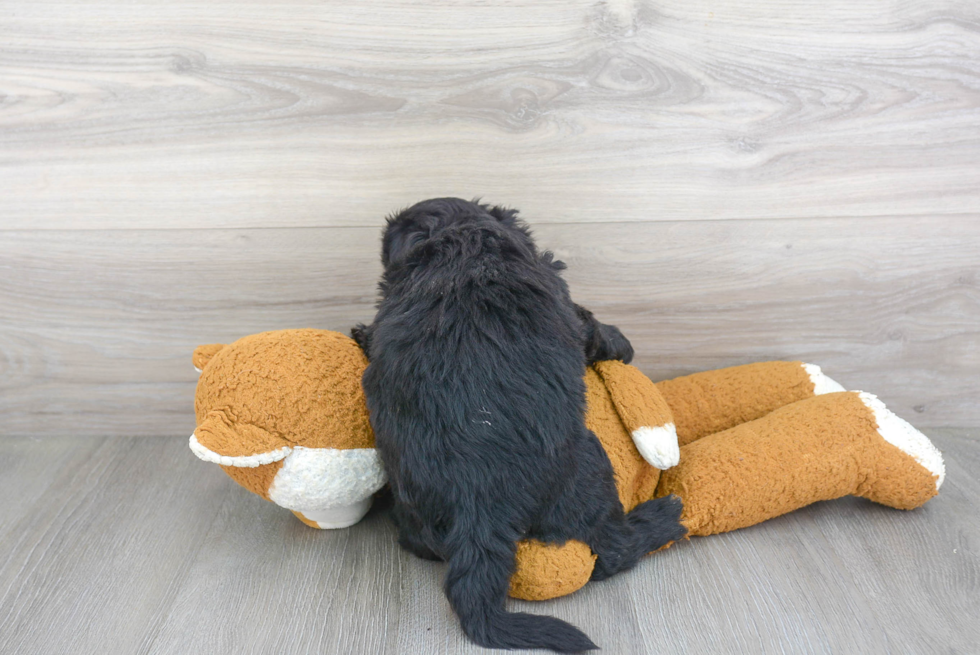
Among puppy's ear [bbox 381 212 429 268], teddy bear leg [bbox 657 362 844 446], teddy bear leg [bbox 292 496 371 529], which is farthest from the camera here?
teddy bear leg [bbox 657 362 844 446]

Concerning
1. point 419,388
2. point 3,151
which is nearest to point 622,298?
point 419,388

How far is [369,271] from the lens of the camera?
1.14 meters

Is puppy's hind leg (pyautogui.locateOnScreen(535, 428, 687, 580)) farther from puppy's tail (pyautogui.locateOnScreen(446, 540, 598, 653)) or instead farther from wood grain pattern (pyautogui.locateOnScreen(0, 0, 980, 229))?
wood grain pattern (pyautogui.locateOnScreen(0, 0, 980, 229))

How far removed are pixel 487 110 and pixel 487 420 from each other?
0.53 m

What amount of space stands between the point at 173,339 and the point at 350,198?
403mm

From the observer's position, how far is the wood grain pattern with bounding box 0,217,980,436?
1.12m

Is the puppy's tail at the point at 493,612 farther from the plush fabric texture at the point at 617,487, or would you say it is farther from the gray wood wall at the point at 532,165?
the gray wood wall at the point at 532,165

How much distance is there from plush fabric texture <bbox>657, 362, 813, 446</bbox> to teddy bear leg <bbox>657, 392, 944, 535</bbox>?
0.28 feet

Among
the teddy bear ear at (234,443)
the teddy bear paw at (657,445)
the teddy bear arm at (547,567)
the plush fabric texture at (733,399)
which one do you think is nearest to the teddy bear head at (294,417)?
the teddy bear ear at (234,443)

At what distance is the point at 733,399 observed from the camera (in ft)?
3.49

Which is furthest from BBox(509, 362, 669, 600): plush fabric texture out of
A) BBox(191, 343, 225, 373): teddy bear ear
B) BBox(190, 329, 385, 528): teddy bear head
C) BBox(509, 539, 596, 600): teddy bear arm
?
BBox(191, 343, 225, 373): teddy bear ear

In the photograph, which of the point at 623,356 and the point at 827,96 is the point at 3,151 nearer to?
the point at 623,356

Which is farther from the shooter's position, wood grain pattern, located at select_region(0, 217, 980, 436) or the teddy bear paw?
wood grain pattern, located at select_region(0, 217, 980, 436)

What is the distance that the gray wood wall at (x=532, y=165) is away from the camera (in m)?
1.04
